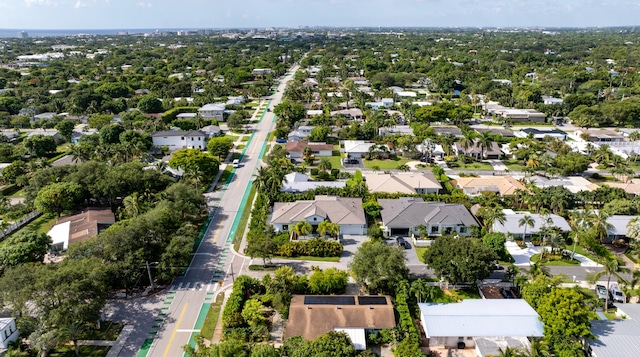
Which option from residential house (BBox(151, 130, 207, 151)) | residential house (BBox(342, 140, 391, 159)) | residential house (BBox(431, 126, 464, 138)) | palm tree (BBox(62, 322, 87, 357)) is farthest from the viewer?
residential house (BBox(431, 126, 464, 138))

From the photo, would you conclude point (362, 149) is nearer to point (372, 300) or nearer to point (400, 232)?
point (400, 232)

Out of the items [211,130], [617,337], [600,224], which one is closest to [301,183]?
[600,224]

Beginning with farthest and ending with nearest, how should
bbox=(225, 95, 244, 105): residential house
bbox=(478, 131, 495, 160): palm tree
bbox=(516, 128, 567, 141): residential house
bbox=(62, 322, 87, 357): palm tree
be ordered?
1. bbox=(225, 95, 244, 105): residential house
2. bbox=(516, 128, 567, 141): residential house
3. bbox=(478, 131, 495, 160): palm tree
4. bbox=(62, 322, 87, 357): palm tree

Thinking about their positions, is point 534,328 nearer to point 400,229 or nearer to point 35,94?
point 400,229

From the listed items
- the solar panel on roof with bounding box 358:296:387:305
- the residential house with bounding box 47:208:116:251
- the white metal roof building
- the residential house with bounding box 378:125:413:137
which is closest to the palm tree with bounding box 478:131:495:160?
the residential house with bounding box 378:125:413:137

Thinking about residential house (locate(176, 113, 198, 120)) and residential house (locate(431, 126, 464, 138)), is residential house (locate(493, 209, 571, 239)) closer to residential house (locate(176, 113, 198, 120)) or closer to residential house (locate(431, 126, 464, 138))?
residential house (locate(431, 126, 464, 138))
